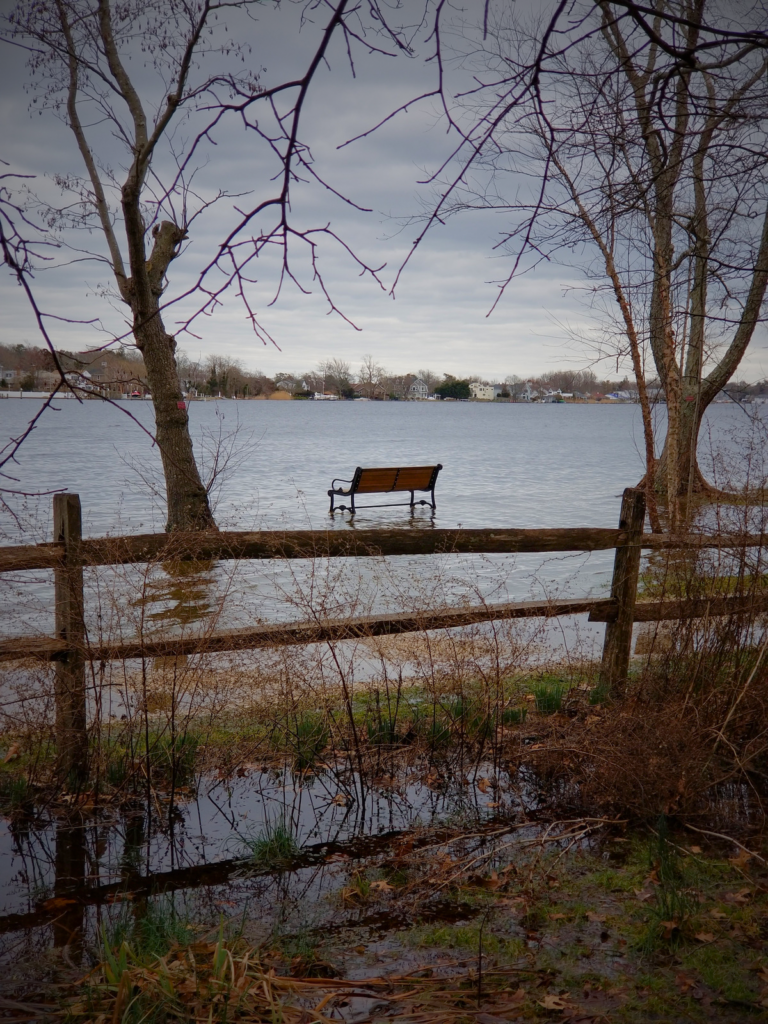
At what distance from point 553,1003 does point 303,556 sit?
295cm

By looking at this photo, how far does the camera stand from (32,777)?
185 inches

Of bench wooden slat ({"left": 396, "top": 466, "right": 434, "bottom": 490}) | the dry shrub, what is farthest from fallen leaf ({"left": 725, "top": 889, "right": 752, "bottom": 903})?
bench wooden slat ({"left": 396, "top": 466, "right": 434, "bottom": 490})

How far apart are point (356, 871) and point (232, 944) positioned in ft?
3.35

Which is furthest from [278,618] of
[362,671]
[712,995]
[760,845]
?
[712,995]

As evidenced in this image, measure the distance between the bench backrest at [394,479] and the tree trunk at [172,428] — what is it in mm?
4757

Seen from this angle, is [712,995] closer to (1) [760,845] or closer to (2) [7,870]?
(1) [760,845]

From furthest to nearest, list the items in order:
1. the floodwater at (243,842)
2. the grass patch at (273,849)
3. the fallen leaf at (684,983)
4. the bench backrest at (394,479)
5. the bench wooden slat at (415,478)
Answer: the bench wooden slat at (415,478) < the bench backrest at (394,479) < the grass patch at (273,849) < the floodwater at (243,842) < the fallen leaf at (684,983)

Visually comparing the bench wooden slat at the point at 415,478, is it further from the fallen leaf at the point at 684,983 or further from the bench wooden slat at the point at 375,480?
the fallen leaf at the point at 684,983

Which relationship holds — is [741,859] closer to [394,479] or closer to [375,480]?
[375,480]

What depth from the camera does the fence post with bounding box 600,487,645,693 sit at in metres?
5.83

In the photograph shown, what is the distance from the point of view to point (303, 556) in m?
5.18

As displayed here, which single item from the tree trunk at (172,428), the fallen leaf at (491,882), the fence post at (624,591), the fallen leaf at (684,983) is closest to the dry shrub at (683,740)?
the fence post at (624,591)

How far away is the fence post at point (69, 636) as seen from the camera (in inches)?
181

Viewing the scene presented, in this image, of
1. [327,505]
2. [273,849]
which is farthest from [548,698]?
[327,505]
